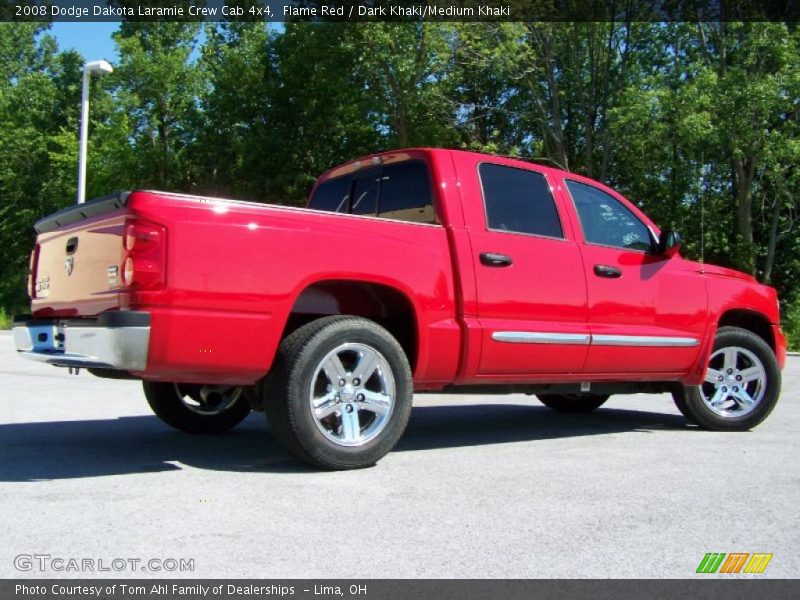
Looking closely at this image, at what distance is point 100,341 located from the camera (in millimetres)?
4133

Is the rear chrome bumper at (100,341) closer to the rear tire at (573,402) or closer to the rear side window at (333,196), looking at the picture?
the rear side window at (333,196)

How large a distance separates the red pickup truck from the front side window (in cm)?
2

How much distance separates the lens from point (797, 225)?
28.0 meters

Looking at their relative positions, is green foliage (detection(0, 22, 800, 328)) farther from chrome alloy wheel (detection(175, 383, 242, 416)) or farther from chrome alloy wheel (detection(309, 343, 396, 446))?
chrome alloy wheel (detection(309, 343, 396, 446))

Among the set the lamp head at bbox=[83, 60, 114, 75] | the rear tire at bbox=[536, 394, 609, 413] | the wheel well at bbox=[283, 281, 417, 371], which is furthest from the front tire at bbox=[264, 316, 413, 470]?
the lamp head at bbox=[83, 60, 114, 75]

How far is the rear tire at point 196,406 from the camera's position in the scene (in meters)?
5.98

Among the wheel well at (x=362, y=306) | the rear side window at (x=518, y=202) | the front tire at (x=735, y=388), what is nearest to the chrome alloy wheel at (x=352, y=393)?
the wheel well at (x=362, y=306)

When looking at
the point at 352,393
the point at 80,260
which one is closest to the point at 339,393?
the point at 352,393

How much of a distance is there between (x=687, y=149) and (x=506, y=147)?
220 inches

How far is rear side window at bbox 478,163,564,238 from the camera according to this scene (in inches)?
217

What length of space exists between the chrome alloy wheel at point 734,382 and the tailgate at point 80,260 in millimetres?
4659

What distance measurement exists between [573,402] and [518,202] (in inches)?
113

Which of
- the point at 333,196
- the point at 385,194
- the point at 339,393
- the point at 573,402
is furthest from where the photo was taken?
the point at 573,402

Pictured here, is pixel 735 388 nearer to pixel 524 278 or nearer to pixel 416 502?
pixel 524 278
